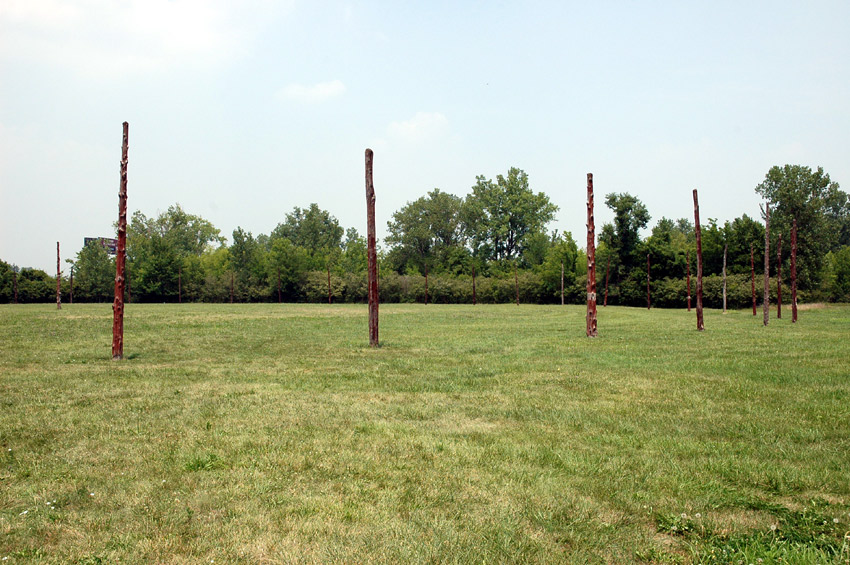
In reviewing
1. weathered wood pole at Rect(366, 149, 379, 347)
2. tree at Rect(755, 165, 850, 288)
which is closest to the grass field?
weathered wood pole at Rect(366, 149, 379, 347)

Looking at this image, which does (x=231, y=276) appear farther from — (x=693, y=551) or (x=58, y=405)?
(x=693, y=551)

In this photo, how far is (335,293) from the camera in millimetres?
72125

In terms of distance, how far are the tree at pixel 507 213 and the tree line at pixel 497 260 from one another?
179mm

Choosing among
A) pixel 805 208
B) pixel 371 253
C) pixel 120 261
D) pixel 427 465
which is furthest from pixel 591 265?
pixel 805 208

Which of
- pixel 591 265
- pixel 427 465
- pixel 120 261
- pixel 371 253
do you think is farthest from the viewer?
pixel 591 265

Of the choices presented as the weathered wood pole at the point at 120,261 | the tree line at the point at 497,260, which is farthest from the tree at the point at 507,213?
the weathered wood pole at the point at 120,261

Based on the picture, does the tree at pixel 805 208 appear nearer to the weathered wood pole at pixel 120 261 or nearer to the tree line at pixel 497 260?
the tree line at pixel 497 260

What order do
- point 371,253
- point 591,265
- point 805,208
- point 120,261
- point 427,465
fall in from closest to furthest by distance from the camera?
point 427,465 → point 120,261 → point 371,253 → point 591,265 → point 805,208

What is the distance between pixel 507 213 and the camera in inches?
3676

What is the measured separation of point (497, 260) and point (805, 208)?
1695 inches

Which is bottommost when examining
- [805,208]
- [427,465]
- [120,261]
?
[427,465]

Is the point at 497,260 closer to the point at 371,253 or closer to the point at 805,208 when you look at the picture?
the point at 805,208

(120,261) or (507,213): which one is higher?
(507,213)

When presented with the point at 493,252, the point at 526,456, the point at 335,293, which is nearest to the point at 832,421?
the point at 526,456
